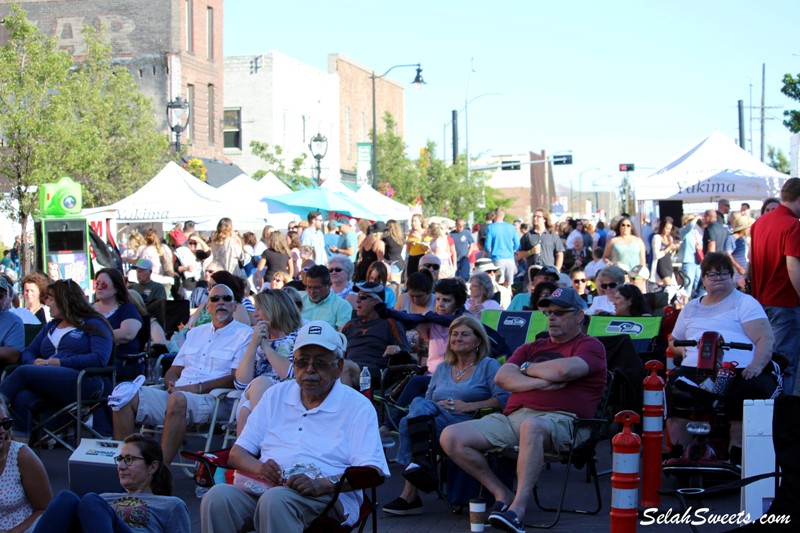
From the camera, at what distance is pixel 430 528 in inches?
270

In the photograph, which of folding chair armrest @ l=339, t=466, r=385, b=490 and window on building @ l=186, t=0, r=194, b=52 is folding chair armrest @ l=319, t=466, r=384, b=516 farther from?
window on building @ l=186, t=0, r=194, b=52

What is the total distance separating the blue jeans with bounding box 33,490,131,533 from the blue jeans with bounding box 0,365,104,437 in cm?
446

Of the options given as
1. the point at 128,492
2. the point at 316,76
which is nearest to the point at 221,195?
the point at 128,492

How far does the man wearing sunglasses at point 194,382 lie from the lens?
7.91 metres

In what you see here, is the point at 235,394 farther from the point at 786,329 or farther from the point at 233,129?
the point at 233,129

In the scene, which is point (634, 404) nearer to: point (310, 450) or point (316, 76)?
point (310, 450)

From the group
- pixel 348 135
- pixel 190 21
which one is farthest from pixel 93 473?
pixel 348 135

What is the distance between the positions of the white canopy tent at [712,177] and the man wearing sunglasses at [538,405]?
1276 centimetres

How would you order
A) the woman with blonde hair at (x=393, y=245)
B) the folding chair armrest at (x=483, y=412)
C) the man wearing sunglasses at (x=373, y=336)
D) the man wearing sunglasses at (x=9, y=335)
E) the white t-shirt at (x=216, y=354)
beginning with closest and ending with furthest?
the folding chair armrest at (x=483, y=412), the white t-shirt at (x=216, y=354), the man wearing sunglasses at (x=373, y=336), the man wearing sunglasses at (x=9, y=335), the woman with blonde hair at (x=393, y=245)

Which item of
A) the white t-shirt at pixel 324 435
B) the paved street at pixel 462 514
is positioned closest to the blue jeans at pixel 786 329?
the paved street at pixel 462 514

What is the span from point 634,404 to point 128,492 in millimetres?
3769

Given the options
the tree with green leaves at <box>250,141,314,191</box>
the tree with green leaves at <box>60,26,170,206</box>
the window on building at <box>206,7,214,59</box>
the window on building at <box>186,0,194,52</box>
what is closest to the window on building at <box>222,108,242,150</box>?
the tree with green leaves at <box>250,141,314,191</box>

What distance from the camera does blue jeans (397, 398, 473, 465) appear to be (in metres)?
7.02

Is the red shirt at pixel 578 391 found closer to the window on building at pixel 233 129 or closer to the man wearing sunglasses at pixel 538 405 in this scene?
the man wearing sunglasses at pixel 538 405
